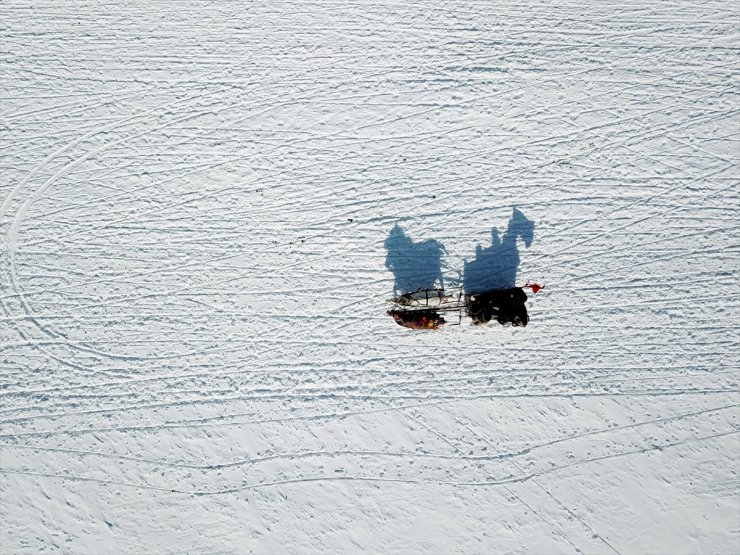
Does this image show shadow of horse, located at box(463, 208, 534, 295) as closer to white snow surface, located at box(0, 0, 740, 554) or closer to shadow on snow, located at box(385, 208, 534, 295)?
shadow on snow, located at box(385, 208, 534, 295)

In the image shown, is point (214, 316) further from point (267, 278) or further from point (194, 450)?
point (194, 450)

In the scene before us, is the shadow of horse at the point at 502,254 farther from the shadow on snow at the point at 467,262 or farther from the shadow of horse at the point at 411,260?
the shadow of horse at the point at 411,260

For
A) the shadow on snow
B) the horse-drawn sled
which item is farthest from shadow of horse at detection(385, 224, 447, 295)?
the horse-drawn sled

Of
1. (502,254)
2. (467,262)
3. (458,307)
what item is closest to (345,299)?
(458,307)

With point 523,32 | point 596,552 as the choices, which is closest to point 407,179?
point 523,32

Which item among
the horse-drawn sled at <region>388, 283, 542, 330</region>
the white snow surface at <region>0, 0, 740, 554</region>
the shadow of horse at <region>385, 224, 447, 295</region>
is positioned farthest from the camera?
the shadow of horse at <region>385, 224, 447, 295</region>

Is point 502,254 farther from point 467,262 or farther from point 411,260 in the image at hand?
point 411,260
